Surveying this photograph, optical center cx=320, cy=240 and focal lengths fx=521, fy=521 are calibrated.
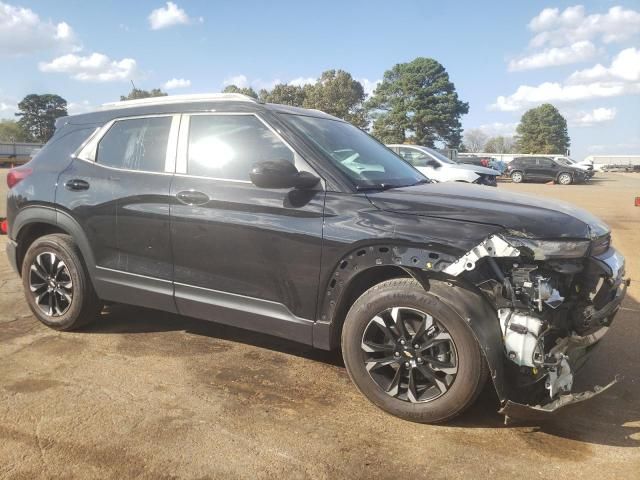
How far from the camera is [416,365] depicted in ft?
9.78

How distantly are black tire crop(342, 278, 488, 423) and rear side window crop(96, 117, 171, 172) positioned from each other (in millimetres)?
1886

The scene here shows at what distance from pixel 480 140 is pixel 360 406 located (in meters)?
118

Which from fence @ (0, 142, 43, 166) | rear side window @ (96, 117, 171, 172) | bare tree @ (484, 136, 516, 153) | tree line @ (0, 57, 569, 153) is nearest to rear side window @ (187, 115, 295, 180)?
rear side window @ (96, 117, 171, 172)

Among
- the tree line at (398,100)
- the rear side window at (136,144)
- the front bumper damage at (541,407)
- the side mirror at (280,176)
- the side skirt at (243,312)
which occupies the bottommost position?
the front bumper damage at (541,407)

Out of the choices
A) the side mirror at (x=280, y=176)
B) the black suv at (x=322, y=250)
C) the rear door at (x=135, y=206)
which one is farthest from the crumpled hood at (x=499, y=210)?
the rear door at (x=135, y=206)

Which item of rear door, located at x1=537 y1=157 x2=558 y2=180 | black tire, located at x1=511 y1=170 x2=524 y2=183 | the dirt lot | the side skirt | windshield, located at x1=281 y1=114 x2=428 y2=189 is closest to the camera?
the dirt lot

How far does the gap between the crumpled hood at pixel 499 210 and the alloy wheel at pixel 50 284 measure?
273 centimetres

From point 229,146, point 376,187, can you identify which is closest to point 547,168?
point 376,187

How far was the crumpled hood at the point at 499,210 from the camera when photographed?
2832 mm

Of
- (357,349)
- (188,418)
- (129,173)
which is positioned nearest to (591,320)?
(357,349)

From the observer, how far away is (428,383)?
3.01 metres

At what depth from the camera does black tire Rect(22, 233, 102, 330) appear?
4238mm

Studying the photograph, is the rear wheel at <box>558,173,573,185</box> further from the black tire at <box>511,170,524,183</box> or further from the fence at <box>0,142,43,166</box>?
the fence at <box>0,142,43,166</box>

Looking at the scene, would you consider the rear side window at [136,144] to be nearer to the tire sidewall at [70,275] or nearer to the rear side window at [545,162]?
the tire sidewall at [70,275]
